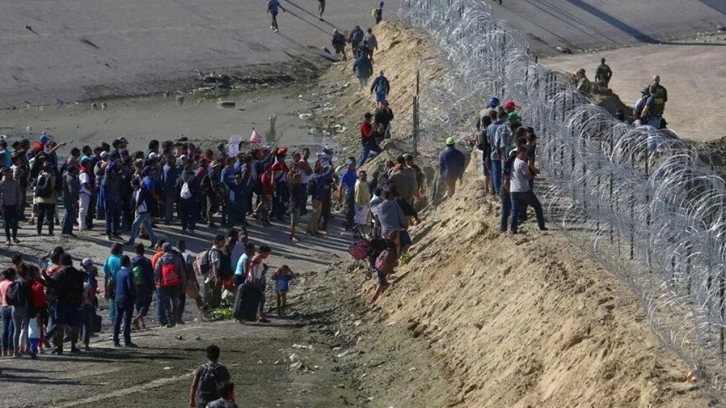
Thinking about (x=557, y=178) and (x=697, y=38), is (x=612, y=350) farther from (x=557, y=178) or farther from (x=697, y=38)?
(x=697, y=38)

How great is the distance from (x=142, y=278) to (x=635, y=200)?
23.6ft

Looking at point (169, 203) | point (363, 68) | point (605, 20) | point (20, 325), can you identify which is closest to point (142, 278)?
point (20, 325)

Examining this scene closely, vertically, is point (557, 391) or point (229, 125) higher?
point (229, 125)

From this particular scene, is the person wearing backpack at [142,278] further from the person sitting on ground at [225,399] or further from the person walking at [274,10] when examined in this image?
the person walking at [274,10]

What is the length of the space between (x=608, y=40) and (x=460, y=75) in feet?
85.8

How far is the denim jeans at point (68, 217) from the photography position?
26266 mm

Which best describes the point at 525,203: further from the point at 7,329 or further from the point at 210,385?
the point at 7,329

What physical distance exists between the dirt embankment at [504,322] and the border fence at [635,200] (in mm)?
268

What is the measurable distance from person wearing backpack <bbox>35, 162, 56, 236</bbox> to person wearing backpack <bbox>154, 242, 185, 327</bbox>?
5282 millimetres

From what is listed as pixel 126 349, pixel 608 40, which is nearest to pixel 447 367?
pixel 126 349

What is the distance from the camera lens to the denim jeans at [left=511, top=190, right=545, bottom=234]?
19219 millimetres

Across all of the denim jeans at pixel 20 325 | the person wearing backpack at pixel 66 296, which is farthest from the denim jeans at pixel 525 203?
the denim jeans at pixel 20 325

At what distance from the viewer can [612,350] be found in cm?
1483

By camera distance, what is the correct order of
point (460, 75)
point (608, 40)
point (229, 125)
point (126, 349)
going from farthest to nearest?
point (608, 40), point (229, 125), point (460, 75), point (126, 349)
